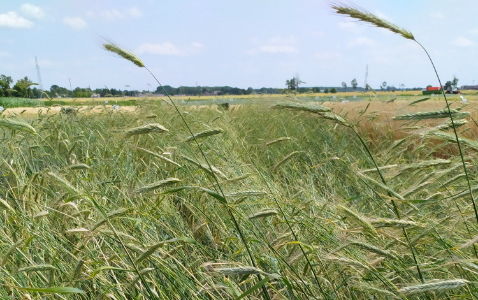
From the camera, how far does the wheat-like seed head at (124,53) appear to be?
54.6 inches

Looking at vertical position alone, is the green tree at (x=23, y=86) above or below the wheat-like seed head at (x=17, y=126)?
above

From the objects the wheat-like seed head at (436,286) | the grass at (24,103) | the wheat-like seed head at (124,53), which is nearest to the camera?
the wheat-like seed head at (436,286)

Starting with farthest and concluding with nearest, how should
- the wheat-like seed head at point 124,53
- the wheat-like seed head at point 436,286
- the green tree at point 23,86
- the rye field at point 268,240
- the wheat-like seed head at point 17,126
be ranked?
the green tree at point 23,86 < the wheat-like seed head at point 124,53 < the wheat-like seed head at point 17,126 < the rye field at point 268,240 < the wheat-like seed head at point 436,286

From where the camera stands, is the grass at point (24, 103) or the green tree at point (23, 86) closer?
the green tree at point (23, 86)

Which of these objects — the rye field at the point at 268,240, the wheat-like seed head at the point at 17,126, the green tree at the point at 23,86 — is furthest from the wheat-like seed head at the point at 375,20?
the green tree at the point at 23,86

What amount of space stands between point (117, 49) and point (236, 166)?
3.57 ft

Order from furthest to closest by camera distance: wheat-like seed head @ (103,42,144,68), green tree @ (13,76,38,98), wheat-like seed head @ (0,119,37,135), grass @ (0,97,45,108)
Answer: grass @ (0,97,45,108)
green tree @ (13,76,38,98)
wheat-like seed head @ (103,42,144,68)
wheat-like seed head @ (0,119,37,135)

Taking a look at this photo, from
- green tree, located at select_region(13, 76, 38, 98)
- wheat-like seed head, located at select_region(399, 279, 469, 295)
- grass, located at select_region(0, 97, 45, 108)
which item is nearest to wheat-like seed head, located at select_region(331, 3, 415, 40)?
wheat-like seed head, located at select_region(399, 279, 469, 295)

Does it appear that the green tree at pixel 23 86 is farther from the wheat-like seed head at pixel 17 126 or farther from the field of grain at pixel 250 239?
the wheat-like seed head at pixel 17 126

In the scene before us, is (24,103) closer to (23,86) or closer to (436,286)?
(23,86)

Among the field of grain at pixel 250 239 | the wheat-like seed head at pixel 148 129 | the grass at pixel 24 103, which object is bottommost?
the field of grain at pixel 250 239

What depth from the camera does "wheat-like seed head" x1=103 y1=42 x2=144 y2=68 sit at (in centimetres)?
139

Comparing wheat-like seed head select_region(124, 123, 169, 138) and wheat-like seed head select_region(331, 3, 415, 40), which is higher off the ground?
wheat-like seed head select_region(331, 3, 415, 40)

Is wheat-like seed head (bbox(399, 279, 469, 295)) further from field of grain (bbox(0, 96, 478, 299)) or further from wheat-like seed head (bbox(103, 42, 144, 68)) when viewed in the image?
wheat-like seed head (bbox(103, 42, 144, 68))
